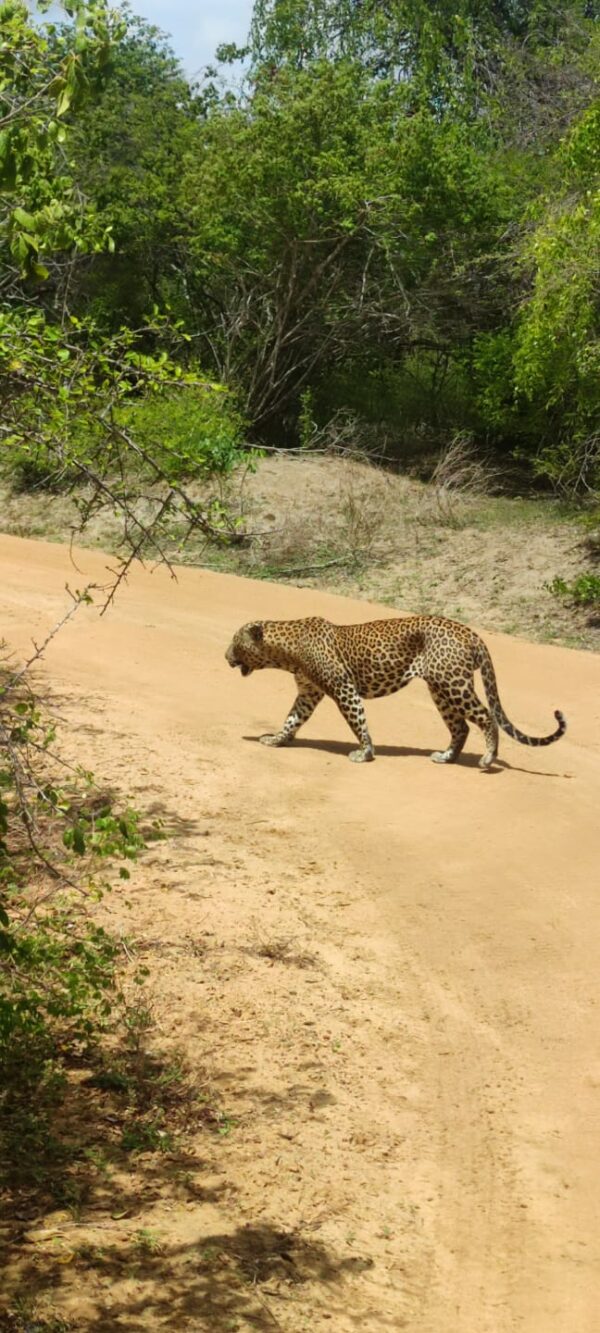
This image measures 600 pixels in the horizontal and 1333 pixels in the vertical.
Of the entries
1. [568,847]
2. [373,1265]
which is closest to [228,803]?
[568,847]

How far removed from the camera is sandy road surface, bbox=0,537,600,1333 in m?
5.73

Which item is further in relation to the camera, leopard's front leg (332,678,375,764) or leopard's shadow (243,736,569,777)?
leopard's shadow (243,736,569,777)

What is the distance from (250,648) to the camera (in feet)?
41.4


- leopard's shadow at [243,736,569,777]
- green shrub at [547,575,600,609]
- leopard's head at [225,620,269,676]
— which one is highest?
green shrub at [547,575,600,609]

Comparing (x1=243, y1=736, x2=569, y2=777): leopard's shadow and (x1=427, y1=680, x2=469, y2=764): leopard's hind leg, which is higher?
(x1=427, y1=680, x2=469, y2=764): leopard's hind leg

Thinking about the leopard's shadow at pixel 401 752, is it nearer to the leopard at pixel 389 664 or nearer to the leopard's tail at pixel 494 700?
the leopard at pixel 389 664

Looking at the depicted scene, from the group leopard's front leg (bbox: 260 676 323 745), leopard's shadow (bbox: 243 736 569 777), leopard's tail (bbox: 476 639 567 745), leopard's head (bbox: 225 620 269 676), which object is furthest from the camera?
leopard's front leg (bbox: 260 676 323 745)

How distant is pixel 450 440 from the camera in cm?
2850

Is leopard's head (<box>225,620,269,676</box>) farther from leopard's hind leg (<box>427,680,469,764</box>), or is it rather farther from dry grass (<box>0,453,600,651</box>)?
dry grass (<box>0,453,600,651</box>)

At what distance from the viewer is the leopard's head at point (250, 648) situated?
12578mm

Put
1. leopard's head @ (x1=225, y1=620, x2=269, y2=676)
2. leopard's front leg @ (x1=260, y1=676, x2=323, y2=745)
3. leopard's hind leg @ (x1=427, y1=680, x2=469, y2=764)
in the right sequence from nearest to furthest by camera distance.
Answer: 1. leopard's hind leg @ (x1=427, y1=680, x2=469, y2=764)
2. leopard's head @ (x1=225, y1=620, x2=269, y2=676)
3. leopard's front leg @ (x1=260, y1=676, x2=323, y2=745)

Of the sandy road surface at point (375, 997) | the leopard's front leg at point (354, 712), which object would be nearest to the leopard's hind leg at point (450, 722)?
the sandy road surface at point (375, 997)

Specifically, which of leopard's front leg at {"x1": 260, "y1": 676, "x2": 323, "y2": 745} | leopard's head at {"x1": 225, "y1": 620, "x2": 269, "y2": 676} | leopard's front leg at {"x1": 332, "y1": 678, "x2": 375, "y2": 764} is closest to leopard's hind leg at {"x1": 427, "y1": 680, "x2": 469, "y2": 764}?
leopard's front leg at {"x1": 332, "y1": 678, "x2": 375, "y2": 764}

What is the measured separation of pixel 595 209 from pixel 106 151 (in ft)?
40.8
